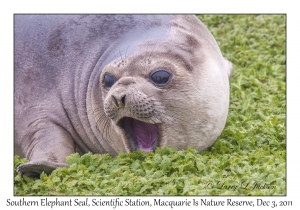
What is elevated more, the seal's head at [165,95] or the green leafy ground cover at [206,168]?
the seal's head at [165,95]

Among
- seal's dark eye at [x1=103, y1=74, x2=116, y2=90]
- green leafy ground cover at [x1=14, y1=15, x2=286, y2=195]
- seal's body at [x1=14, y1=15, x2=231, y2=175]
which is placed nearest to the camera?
green leafy ground cover at [x1=14, y1=15, x2=286, y2=195]

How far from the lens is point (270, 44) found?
1048cm

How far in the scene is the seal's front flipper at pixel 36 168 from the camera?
272 inches

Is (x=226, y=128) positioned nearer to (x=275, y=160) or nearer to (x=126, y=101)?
(x=275, y=160)

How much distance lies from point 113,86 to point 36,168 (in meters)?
1.06

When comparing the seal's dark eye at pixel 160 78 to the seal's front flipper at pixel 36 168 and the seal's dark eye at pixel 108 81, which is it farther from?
the seal's front flipper at pixel 36 168

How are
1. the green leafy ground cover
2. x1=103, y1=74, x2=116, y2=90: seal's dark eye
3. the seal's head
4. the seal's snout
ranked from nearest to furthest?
1. the green leafy ground cover
2. the seal's snout
3. the seal's head
4. x1=103, y1=74, x2=116, y2=90: seal's dark eye

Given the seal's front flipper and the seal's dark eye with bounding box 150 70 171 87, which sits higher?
the seal's dark eye with bounding box 150 70 171 87

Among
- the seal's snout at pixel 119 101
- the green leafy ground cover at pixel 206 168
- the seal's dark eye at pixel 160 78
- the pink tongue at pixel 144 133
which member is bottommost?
the green leafy ground cover at pixel 206 168

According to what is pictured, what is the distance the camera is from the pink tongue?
7285 millimetres

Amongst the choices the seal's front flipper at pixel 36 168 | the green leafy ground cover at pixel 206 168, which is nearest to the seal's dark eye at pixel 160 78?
the green leafy ground cover at pixel 206 168

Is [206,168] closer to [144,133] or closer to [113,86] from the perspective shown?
[144,133]

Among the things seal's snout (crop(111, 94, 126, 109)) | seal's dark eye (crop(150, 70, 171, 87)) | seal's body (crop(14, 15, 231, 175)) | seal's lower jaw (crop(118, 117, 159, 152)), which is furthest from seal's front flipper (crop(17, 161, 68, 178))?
seal's dark eye (crop(150, 70, 171, 87))

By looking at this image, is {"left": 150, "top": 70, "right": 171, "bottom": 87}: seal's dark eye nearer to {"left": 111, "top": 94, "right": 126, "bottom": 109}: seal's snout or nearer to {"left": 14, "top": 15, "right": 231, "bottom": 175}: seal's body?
{"left": 14, "top": 15, "right": 231, "bottom": 175}: seal's body
